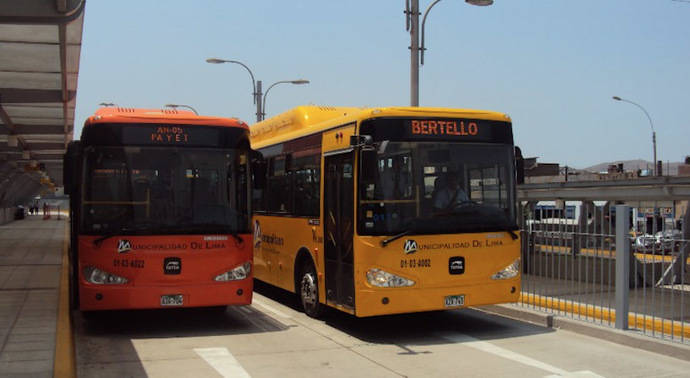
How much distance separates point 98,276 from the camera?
10.3m

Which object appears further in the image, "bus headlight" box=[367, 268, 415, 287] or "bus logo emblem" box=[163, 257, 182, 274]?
"bus logo emblem" box=[163, 257, 182, 274]

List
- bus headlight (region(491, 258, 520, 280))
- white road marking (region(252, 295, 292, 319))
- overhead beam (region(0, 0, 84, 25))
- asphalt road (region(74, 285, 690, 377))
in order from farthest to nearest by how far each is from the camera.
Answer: white road marking (region(252, 295, 292, 319)) → bus headlight (region(491, 258, 520, 280)) → overhead beam (region(0, 0, 84, 25)) → asphalt road (region(74, 285, 690, 377))

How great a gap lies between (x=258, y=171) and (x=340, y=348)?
296 centimetres

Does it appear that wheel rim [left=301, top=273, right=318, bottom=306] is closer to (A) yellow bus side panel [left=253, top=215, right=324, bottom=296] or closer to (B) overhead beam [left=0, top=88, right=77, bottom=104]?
(A) yellow bus side panel [left=253, top=215, right=324, bottom=296]

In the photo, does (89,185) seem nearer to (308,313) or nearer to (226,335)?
(226,335)

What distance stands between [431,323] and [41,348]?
5.53 metres

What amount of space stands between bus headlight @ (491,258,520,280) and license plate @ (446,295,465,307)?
0.54 metres

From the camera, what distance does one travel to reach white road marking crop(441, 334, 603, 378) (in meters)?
8.20

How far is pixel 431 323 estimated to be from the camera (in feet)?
38.8

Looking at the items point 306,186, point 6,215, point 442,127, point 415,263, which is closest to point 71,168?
point 306,186

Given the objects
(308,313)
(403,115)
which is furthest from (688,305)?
(308,313)

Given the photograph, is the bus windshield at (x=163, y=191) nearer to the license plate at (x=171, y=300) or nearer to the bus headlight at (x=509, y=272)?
the license plate at (x=171, y=300)

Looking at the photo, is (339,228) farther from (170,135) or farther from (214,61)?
(214,61)

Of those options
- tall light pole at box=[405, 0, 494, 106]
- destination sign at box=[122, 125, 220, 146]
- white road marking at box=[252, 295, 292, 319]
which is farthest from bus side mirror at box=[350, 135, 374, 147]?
tall light pole at box=[405, 0, 494, 106]
